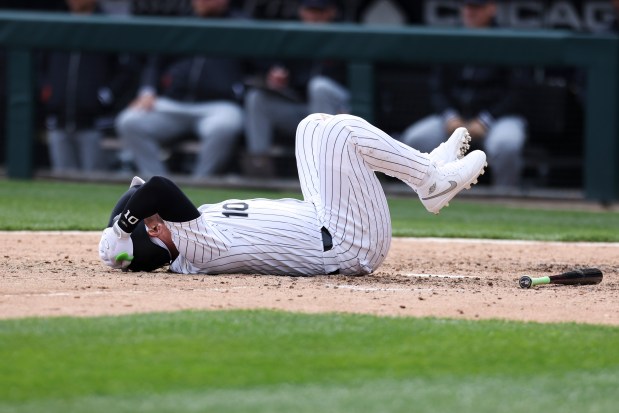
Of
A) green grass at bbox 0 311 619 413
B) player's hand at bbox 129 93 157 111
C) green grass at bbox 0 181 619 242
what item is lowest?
Answer: green grass at bbox 0 181 619 242

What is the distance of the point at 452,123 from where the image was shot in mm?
11336

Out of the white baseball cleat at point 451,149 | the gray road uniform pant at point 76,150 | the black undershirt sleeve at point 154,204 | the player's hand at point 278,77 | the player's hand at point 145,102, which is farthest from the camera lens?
the gray road uniform pant at point 76,150

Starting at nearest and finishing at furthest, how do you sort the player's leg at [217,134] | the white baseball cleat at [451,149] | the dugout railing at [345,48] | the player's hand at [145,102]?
the white baseball cleat at [451,149] → the dugout railing at [345,48] → the player's leg at [217,134] → the player's hand at [145,102]

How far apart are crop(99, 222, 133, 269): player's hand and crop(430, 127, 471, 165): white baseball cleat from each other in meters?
1.57

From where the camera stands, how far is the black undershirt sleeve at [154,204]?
19.7 ft

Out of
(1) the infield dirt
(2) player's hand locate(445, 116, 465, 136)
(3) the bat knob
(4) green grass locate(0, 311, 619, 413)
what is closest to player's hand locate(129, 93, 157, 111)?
(2) player's hand locate(445, 116, 465, 136)

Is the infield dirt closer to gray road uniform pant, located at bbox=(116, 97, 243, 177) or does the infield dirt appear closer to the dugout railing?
the dugout railing

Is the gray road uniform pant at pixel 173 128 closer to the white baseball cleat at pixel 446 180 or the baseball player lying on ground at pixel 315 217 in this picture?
the baseball player lying on ground at pixel 315 217

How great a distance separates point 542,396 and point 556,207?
747cm

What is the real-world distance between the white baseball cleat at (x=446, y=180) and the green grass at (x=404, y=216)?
2.68 meters

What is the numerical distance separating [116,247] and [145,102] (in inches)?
237

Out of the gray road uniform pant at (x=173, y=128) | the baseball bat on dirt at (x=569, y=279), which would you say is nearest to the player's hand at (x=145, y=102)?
the gray road uniform pant at (x=173, y=128)

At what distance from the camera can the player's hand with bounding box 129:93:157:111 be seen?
12.1 meters

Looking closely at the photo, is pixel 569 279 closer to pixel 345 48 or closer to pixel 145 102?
pixel 345 48
